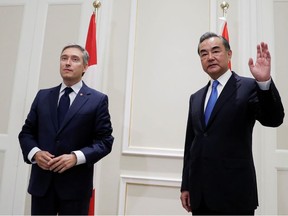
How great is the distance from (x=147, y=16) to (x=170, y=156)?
4.64ft

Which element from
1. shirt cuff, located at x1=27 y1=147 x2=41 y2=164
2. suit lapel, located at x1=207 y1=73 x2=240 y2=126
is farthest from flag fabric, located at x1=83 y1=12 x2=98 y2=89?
suit lapel, located at x1=207 y1=73 x2=240 y2=126

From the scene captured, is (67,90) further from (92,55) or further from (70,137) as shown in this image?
(92,55)

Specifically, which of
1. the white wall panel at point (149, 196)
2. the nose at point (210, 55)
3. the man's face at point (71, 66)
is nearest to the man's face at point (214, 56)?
the nose at point (210, 55)

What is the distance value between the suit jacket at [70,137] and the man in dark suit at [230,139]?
55 cm

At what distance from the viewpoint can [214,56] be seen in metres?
1.50

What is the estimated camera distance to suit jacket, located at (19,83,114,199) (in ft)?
4.71

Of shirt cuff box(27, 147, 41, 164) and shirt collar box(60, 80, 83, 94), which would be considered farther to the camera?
shirt collar box(60, 80, 83, 94)

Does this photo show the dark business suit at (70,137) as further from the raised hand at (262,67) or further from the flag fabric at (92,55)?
the raised hand at (262,67)

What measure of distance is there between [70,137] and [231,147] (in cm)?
88

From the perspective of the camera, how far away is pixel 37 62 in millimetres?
2715

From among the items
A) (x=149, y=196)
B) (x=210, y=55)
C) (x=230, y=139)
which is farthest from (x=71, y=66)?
(x=149, y=196)

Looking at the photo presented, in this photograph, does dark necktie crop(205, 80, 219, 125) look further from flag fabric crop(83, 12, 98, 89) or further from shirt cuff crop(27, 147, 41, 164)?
flag fabric crop(83, 12, 98, 89)

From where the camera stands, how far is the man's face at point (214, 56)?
1.48m

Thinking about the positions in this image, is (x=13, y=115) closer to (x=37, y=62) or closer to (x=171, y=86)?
(x=37, y=62)
